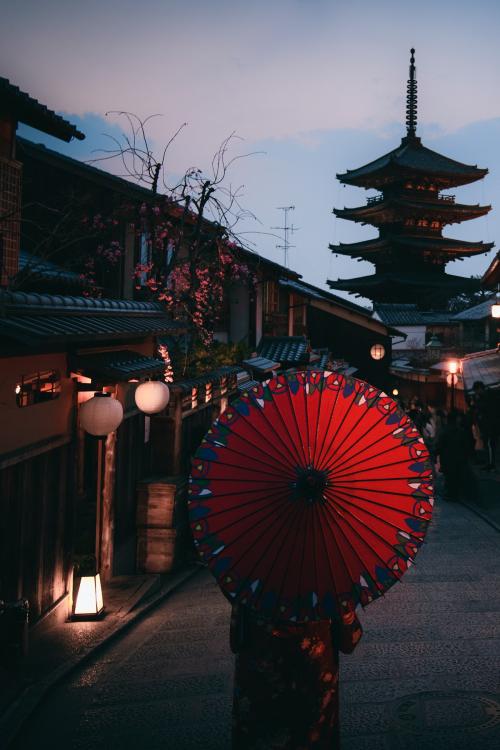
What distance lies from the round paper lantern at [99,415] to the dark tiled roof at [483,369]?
520 inches


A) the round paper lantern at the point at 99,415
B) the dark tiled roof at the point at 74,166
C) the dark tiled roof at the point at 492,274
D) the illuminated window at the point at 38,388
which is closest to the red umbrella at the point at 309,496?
the illuminated window at the point at 38,388

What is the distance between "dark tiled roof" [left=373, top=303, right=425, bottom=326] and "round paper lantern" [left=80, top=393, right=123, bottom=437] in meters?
40.0

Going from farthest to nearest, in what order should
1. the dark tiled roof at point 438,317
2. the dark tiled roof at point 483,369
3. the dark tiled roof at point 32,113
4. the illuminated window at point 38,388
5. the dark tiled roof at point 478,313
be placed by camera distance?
the dark tiled roof at point 438,317, the dark tiled roof at point 478,313, the dark tiled roof at point 483,369, the dark tiled roof at point 32,113, the illuminated window at point 38,388

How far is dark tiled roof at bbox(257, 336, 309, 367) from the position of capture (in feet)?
81.2

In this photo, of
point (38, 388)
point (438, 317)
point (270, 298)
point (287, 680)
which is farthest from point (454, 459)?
point (438, 317)

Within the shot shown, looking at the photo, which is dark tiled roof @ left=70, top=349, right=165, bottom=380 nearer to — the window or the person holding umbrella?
the person holding umbrella

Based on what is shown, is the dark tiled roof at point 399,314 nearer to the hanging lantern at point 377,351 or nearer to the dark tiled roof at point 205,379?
the hanging lantern at point 377,351

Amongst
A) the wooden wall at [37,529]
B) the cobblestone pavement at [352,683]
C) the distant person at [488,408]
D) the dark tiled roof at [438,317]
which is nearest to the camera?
the cobblestone pavement at [352,683]

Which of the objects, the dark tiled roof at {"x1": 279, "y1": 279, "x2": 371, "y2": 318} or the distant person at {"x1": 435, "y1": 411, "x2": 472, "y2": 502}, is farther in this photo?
the dark tiled roof at {"x1": 279, "y1": 279, "x2": 371, "y2": 318}

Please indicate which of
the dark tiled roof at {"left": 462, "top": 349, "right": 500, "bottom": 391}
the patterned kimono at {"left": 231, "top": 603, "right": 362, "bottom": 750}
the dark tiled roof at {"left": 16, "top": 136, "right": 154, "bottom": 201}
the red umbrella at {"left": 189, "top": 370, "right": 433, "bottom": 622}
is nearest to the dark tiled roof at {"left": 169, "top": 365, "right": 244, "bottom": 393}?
the dark tiled roof at {"left": 16, "top": 136, "right": 154, "bottom": 201}

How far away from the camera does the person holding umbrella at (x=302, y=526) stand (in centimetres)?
406

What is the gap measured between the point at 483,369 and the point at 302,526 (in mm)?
20601

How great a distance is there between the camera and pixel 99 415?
8.36m

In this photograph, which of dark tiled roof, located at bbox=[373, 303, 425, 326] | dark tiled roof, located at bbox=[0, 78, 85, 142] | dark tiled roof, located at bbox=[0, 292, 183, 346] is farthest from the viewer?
dark tiled roof, located at bbox=[373, 303, 425, 326]
